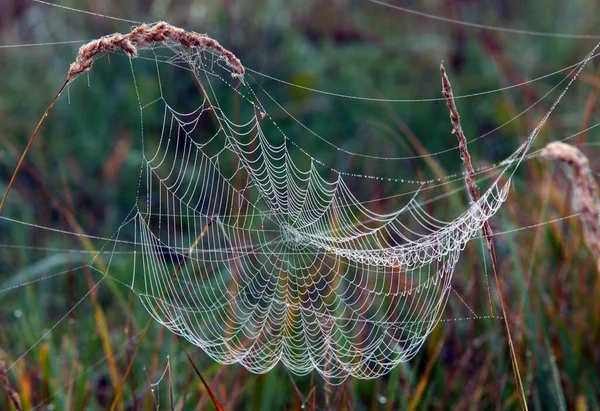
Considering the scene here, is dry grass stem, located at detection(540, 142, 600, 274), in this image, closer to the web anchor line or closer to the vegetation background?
the web anchor line

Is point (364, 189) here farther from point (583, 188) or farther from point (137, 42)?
point (137, 42)

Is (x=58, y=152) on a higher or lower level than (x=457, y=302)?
higher

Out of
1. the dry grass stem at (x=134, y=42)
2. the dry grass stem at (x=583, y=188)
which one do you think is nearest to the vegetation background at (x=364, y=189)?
the dry grass stem at (x=583, y=188)

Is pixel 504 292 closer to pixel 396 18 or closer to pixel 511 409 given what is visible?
pixel 511 409

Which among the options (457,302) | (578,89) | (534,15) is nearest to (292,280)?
(457,302)

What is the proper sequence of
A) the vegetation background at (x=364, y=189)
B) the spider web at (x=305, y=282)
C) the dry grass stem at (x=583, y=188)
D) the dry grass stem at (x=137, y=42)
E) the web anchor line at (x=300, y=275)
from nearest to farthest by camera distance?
the dry grass stem at (x=137, y=42) < the dry grass stem at (x=583, y=188) < the web anchor line at (x=300, y=275) < the spider web at (x=305, y=282) < the vegetation background at (x=364, y=189)

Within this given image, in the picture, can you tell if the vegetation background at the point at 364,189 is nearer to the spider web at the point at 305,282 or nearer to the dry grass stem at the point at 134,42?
the spider web at the point at 305,282
